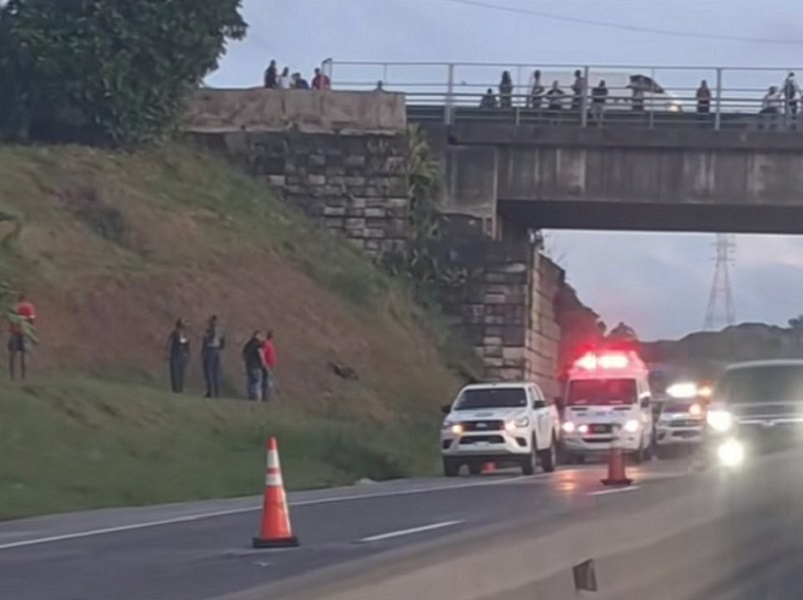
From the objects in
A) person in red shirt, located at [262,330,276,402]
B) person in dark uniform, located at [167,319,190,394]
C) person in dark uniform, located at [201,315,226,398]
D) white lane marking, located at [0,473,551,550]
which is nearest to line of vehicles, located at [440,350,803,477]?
white lane marking, located at [0,473,551,550]

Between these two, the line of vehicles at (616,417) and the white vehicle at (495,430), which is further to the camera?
the white vehicle at (495,430)

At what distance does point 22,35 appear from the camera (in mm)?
46812

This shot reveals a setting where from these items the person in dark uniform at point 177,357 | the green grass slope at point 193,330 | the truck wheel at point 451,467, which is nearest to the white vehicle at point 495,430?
the truck wheel at point 451,467

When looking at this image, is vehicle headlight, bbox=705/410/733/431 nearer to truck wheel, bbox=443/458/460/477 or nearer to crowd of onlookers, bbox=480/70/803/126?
truck wheel, bbox=443/458/460/477

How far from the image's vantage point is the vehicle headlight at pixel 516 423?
1419 inches

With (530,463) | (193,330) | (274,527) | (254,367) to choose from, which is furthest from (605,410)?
(274,527)

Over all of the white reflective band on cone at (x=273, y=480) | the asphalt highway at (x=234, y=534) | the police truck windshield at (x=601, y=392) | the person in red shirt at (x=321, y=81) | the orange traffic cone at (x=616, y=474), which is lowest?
the asphalt highway at (x=234, y=534)

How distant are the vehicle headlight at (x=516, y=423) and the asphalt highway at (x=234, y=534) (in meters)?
3.74

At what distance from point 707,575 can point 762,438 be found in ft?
46.2

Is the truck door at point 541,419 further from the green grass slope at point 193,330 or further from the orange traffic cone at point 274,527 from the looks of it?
the orange traffic cone at point 274,527

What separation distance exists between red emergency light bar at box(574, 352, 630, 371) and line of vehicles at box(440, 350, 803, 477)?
0.02 metres

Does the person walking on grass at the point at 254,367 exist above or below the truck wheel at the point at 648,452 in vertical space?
above

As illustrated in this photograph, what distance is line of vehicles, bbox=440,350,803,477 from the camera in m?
26.0

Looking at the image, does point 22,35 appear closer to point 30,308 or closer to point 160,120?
point 160,120
